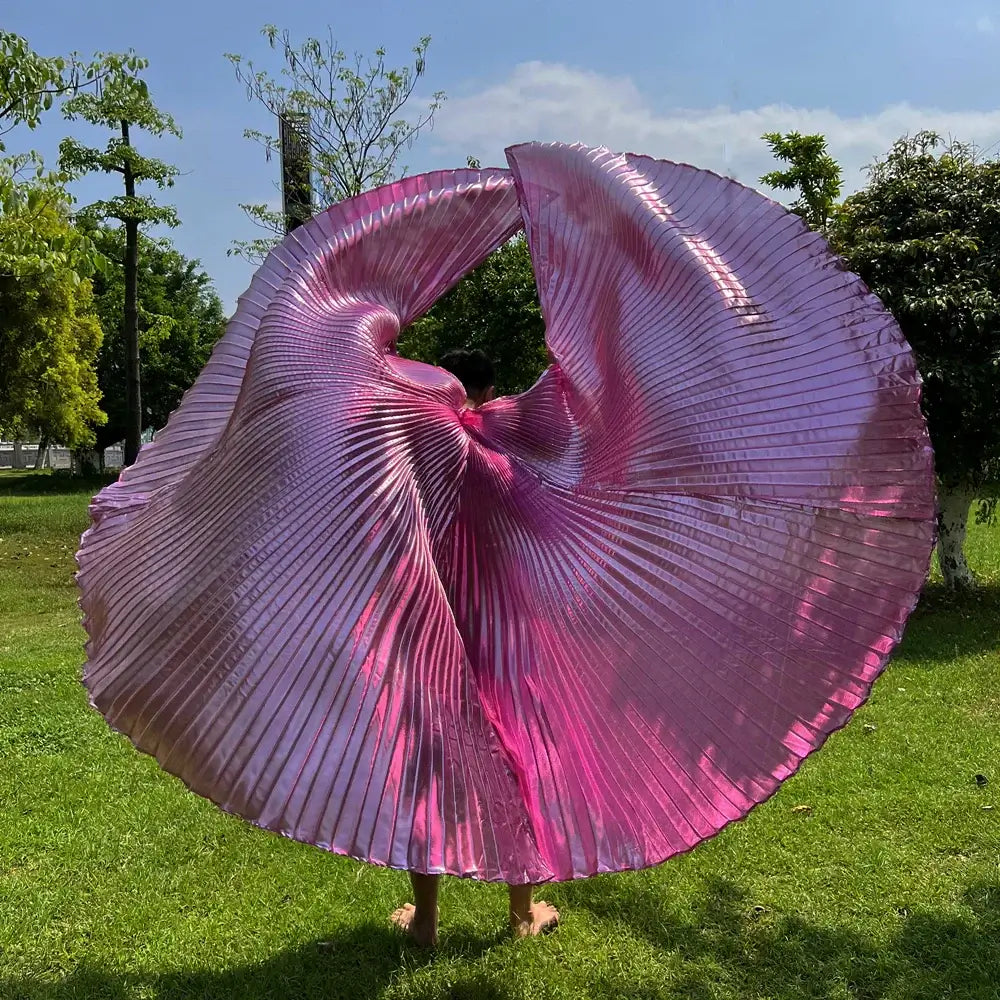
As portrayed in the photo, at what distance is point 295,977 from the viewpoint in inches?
110

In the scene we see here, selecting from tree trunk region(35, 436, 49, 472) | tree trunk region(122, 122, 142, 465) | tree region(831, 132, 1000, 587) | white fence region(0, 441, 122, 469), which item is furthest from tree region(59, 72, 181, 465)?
white fence region(0, 441, 122, 469)

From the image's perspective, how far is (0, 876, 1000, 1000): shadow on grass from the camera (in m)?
2.71

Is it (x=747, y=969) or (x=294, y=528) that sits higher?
(x=294, y=528)

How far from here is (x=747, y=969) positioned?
2.83m

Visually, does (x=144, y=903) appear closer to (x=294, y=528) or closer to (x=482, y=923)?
(x=482, y=923)

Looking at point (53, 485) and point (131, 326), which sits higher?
point (131, 326)

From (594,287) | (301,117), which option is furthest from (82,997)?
(301,117)

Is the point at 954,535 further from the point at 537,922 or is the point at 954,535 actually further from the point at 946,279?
the point at 537,922

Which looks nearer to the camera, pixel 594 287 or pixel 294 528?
pixel 294 528

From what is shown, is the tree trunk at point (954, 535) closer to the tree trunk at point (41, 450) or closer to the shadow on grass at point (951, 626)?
the shadow on grass at point (951, 626)

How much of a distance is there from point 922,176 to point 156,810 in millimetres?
7229

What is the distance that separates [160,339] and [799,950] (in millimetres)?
25748

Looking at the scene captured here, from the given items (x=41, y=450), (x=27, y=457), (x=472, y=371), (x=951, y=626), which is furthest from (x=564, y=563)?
(x=27, y=457)

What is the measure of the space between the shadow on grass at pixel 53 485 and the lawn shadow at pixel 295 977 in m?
21.1
